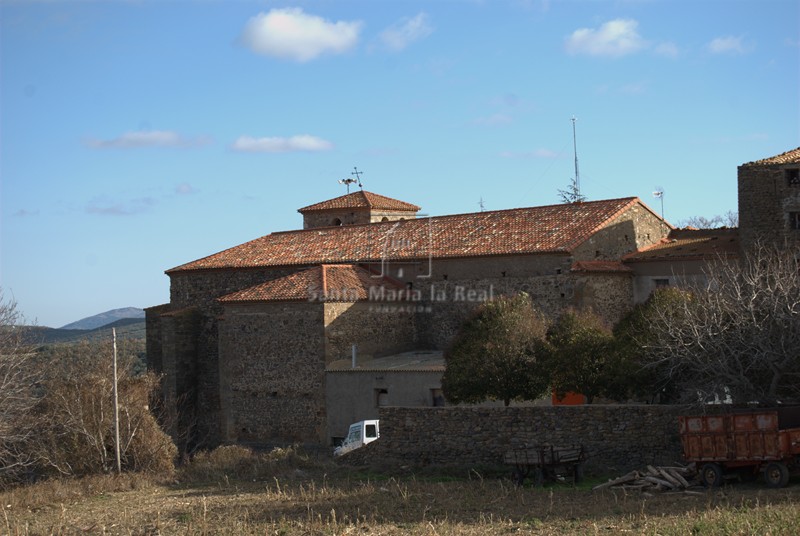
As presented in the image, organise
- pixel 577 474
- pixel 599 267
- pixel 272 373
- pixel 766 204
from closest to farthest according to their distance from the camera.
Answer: pixel 577 474 → pixel 766 204 → pixel 599 267 → pixel 272 373

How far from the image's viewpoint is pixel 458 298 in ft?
110

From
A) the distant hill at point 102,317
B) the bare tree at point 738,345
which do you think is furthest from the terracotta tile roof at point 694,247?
the distant hill at point 102,317

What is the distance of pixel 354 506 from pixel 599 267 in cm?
1325

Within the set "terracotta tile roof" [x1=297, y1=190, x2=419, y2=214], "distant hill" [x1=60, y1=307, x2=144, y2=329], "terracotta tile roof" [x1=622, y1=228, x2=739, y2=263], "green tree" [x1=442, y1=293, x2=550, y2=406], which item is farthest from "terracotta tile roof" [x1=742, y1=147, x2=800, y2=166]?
"distant hill" [x1=60, y1=307, x2=144, y2=329]

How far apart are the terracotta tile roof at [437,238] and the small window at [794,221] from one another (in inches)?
218

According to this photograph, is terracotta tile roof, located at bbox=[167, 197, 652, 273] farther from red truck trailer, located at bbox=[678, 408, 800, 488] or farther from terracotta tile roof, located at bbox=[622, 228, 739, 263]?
red truck trailer, located at bbox=[678, 408, 800, 488]

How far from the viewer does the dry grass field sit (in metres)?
17.3

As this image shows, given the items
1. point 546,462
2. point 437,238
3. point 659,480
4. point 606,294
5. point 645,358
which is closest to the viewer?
point 659,480

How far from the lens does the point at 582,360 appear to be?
2569 cm

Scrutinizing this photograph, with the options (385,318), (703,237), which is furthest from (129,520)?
(703,237)

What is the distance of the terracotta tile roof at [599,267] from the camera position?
30719 mm

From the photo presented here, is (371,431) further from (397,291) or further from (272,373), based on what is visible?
(397,291)

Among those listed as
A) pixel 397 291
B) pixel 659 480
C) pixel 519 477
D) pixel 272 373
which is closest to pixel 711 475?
pixel 659 480

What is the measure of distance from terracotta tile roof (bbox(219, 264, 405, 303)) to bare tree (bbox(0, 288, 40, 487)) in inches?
288
